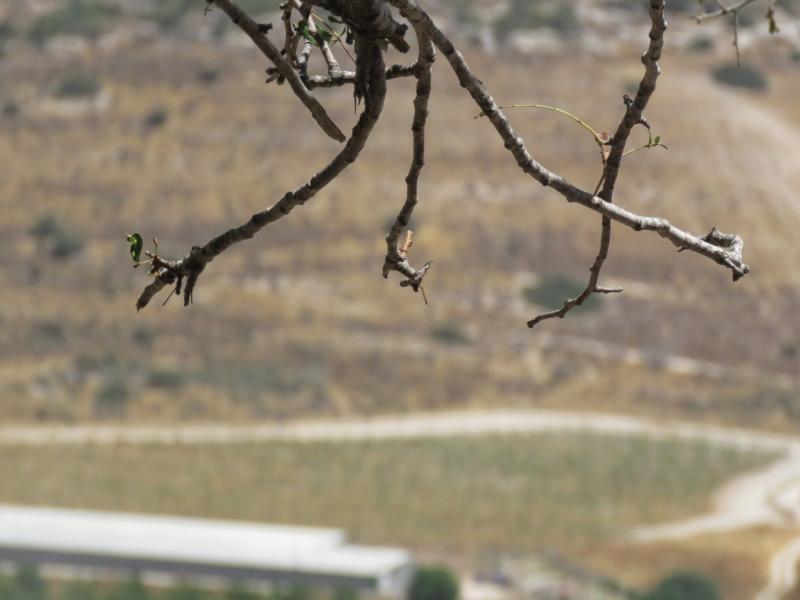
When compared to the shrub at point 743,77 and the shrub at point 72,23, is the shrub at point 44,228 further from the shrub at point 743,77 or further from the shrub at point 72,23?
the shrub at point 743,77

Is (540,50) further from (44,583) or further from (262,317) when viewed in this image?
(44,583)

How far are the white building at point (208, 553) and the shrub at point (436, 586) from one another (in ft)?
3.41

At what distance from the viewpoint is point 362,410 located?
55.6 meters

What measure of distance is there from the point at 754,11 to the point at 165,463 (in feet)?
156

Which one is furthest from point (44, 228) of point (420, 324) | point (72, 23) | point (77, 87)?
point (72, 23)

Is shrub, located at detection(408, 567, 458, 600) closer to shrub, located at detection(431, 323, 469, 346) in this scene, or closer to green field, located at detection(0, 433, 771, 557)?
green field, located at detection(0, 433, 771, 557)

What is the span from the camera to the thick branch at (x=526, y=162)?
2.80 metres

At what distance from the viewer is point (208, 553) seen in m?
40.1

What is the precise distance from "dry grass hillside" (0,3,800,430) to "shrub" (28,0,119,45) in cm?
698

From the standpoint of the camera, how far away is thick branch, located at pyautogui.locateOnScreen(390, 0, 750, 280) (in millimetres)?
2800

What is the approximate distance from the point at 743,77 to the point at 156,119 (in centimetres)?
2469

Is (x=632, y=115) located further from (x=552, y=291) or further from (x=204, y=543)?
(x=552, y=291)

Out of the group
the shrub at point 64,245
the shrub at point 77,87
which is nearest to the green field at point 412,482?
the shrub at point 64,245

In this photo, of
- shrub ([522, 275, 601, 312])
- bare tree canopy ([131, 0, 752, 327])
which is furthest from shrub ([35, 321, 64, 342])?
bare tree canopy ([131, 0, 752, 327])
